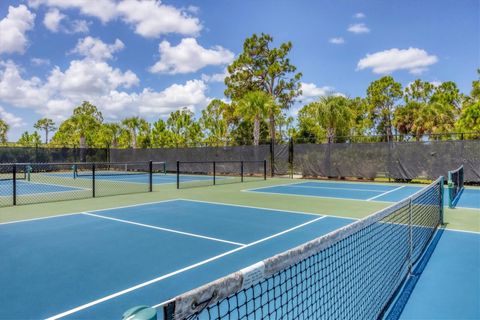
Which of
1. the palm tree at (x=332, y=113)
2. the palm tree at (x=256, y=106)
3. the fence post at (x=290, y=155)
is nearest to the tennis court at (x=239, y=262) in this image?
the fence post at (x=290, y=155)

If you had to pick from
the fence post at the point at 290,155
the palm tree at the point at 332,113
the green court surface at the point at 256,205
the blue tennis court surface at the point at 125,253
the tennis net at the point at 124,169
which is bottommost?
the blue tennis court surface at the point at 125,253

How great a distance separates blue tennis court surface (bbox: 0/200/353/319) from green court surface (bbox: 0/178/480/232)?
949 mm

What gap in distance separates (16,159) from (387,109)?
34.2 metres

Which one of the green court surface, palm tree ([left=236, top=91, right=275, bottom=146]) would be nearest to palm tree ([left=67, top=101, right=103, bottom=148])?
palm tree ([left=236, top=91, right=275, bottom=146])

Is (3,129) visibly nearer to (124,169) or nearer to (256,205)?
(124,169)

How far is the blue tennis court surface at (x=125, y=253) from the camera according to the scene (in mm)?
3553

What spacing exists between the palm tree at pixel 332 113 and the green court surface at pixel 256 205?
400 inches

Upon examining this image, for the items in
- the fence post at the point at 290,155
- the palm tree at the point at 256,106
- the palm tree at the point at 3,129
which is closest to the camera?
the fence post at the point at 290,155

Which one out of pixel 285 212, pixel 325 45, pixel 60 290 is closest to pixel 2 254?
pixel 60 290

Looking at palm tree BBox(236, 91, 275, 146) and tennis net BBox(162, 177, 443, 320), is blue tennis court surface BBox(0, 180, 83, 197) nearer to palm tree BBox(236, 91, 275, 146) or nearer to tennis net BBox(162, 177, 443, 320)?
tennis net BBox(162, 177, 443, 320)

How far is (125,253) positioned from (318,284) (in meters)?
2.90

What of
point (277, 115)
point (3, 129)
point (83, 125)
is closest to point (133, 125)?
point (83, 125)

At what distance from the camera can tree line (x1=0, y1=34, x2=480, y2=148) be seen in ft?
71.1

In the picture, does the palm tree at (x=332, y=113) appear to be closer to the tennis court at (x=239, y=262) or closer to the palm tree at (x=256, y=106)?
the palm tree at (x=256, y=106)
